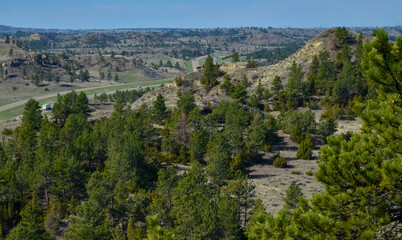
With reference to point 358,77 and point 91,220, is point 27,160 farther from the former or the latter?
point 358,77

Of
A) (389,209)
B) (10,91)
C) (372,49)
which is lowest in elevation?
(10,91)

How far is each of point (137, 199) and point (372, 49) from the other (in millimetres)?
33174

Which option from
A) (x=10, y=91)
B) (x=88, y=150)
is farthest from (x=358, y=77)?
(x=10, y=91)

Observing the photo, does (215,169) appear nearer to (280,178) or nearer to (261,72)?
(280,178)

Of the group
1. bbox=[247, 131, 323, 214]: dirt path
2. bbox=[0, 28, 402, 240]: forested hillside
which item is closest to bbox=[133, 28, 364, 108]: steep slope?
bbox=[0, 28, 402, 240]: forested hillside

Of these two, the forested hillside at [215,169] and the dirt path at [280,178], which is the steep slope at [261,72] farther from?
the dirt path at [280,178]

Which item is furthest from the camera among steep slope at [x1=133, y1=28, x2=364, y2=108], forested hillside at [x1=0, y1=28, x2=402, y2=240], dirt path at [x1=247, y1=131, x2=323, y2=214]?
steep slope at [x1=133, y1=28, x2=364, y2=108]

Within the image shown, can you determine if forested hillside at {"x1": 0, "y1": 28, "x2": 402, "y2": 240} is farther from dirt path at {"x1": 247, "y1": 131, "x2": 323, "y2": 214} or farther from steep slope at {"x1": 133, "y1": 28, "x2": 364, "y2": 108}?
steep slope at {"x1": 133, "y1": 28, "x2": 364, "y2": 108}

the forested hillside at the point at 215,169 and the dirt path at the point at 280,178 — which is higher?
the forested hillside at the point at 215,169

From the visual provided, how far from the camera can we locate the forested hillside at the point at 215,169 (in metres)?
11.4

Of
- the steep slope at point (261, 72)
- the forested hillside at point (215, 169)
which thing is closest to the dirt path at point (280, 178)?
the forested hillside at point (215, 169)

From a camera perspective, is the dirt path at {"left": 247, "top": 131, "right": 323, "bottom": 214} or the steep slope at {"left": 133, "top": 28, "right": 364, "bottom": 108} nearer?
the dirt path at {"left": 247, "top": 131, "right": 323, "bottom": 214}

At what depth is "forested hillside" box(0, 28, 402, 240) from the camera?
11430mm

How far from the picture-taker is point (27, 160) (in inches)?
1930
